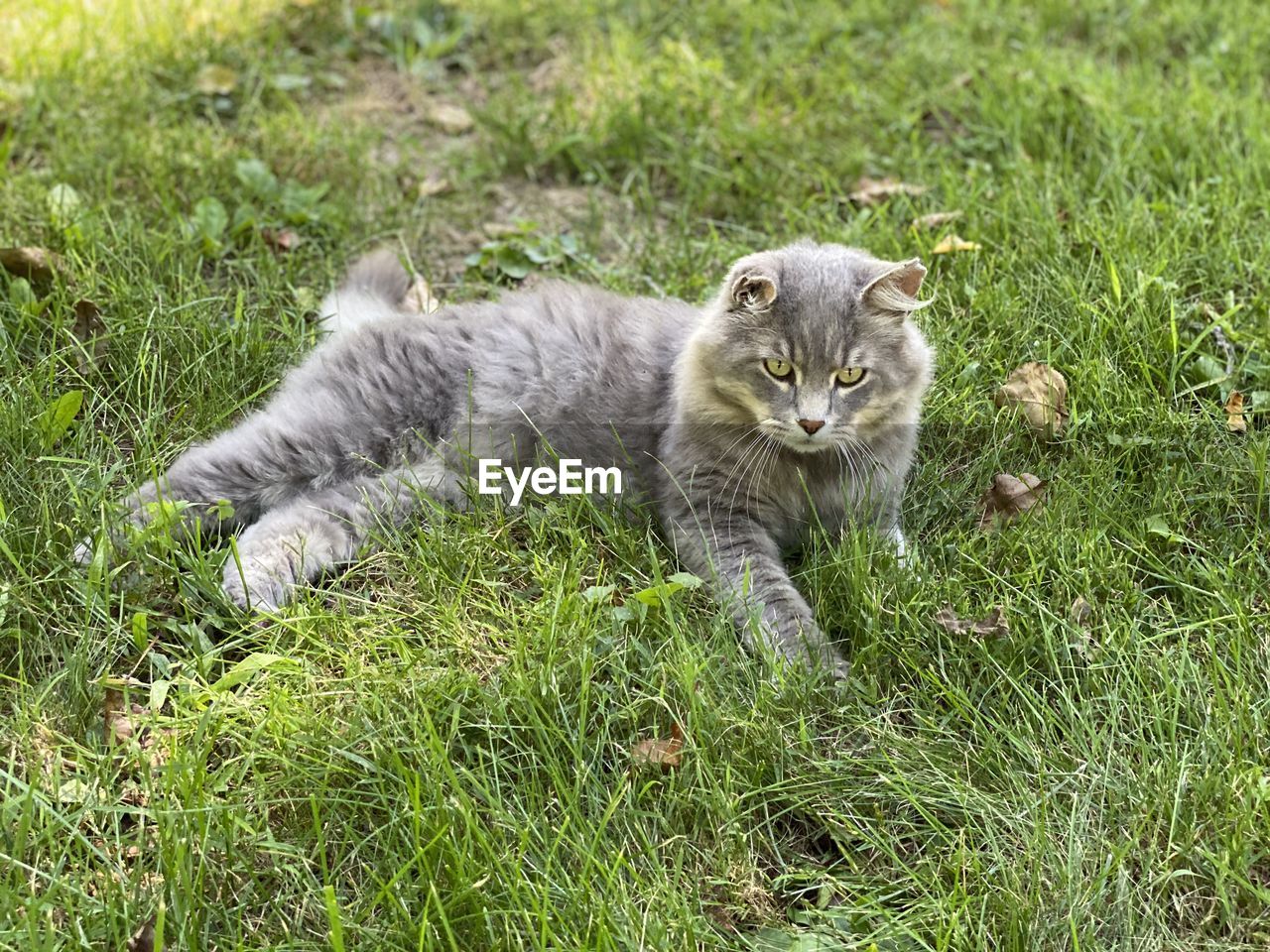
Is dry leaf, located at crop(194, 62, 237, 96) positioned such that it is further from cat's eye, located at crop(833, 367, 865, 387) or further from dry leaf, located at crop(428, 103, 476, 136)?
cat's eye, located at crop(833, 367, 865, 387)

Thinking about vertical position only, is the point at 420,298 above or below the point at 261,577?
above

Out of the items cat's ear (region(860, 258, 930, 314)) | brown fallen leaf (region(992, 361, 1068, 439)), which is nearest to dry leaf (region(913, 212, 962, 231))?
brown fallen leaf (region(992, 361, 1068, 439))

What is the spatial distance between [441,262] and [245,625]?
1.84 meters

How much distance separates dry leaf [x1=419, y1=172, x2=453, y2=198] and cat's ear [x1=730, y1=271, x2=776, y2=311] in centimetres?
185

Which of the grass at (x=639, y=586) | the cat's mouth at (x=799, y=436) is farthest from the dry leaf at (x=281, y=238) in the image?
the cat's mouth at (x=799, y=436)

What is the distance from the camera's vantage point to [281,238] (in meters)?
3.99

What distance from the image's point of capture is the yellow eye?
2917mm

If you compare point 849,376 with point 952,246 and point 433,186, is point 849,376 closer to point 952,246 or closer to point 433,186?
point 952,246

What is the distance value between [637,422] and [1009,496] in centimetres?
100

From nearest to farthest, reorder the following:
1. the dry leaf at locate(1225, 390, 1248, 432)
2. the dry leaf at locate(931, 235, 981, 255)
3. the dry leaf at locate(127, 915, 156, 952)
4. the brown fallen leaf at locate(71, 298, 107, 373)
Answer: the dry leaf at locate(127, 915, 156, 952)
the dry leaf at locate(1225, 390, 1248, 432)
the brown fallen leaf at locate(71, 298, 107, 373)
the dry leaf at locate(931, 235, 981, 255)

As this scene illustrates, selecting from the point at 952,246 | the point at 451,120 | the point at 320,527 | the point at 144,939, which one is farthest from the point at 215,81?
the point at 144,939

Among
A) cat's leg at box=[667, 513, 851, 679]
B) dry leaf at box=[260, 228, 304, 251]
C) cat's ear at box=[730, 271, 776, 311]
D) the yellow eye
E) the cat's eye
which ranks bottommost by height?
cat's leg at box=[667, 513, 851, 679]

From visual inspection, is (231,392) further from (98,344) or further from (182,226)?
(182,226)

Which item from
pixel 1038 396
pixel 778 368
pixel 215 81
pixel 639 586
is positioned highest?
pixel 215 81
